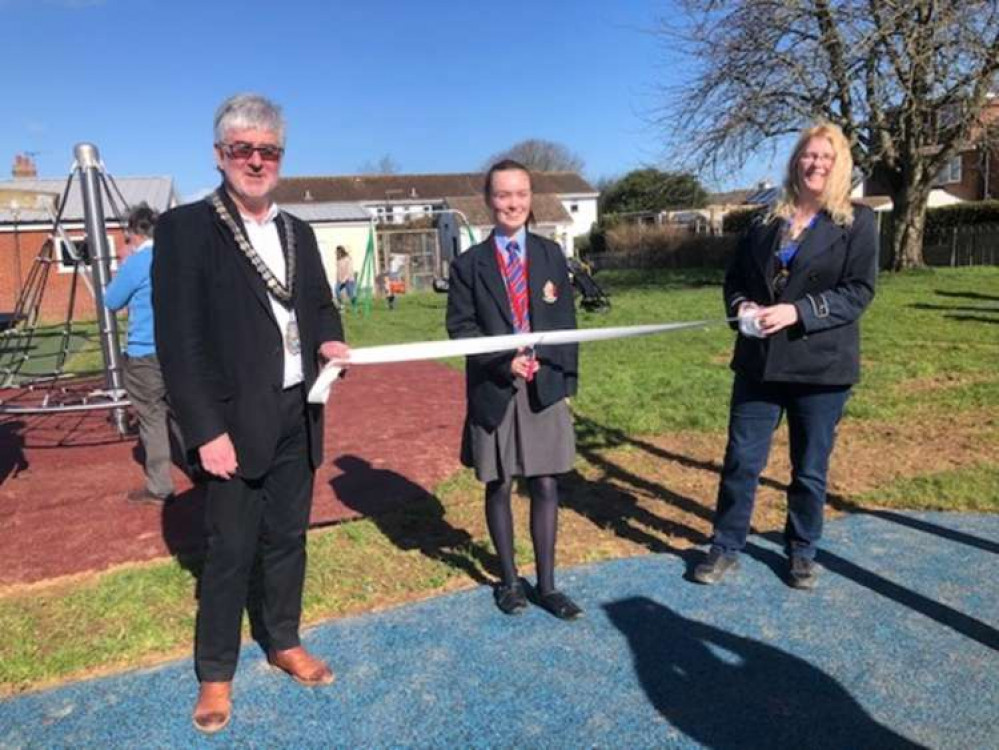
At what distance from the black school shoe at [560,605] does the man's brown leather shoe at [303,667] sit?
1117mm

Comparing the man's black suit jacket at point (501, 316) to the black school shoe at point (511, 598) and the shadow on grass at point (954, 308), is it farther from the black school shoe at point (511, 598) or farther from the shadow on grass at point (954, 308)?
the shadow on grass at point (954, 308)

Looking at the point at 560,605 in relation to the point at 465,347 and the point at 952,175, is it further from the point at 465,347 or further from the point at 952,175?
the point at 952,175

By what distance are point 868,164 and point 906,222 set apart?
330 cm

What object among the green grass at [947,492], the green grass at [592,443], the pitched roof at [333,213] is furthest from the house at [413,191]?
the green grass at [947,492]

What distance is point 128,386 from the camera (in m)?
6.19

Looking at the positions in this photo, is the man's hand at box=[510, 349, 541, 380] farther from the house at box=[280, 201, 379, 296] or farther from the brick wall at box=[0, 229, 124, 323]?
the house at box=[280, 201, 379, 296]

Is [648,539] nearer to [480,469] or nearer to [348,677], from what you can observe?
[480,469]

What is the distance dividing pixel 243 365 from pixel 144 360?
3.47 metres

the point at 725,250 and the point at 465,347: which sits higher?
the point at 465,347

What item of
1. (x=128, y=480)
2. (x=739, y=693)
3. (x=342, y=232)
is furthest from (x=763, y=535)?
(x=342, y=232)

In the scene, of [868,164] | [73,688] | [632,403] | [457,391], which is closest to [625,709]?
[73,688]

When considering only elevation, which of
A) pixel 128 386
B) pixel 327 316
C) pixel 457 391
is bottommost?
pixel 457 391

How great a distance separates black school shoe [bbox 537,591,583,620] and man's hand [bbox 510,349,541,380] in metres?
1.14

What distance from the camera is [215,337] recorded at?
3.01 metres
